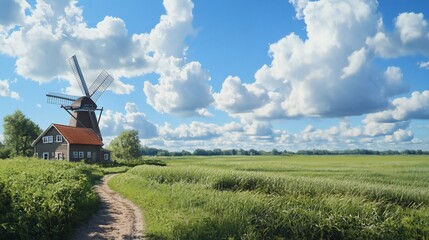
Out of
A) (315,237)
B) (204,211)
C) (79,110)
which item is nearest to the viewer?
(315,237)

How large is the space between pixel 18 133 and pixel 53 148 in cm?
2408

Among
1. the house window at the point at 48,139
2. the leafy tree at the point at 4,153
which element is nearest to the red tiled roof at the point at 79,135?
the house window at the point at 48,139

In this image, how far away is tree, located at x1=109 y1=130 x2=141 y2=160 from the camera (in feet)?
272

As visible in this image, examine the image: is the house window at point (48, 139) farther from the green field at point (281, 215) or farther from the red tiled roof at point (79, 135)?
the green field at point (281, 215)

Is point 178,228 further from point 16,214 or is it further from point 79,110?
point 79,110

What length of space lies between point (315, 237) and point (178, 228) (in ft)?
17.6

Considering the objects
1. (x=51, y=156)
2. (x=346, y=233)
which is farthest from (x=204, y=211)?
(x=51, y=156)

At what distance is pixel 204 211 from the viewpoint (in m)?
16.6

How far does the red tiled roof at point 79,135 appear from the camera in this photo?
58513 mm

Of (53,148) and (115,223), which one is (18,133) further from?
(115,223)

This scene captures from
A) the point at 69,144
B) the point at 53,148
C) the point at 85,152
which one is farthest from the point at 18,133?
the point at 69,144

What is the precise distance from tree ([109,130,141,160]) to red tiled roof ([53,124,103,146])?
57.5ft

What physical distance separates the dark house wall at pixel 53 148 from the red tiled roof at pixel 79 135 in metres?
0.90

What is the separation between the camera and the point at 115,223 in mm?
15609
